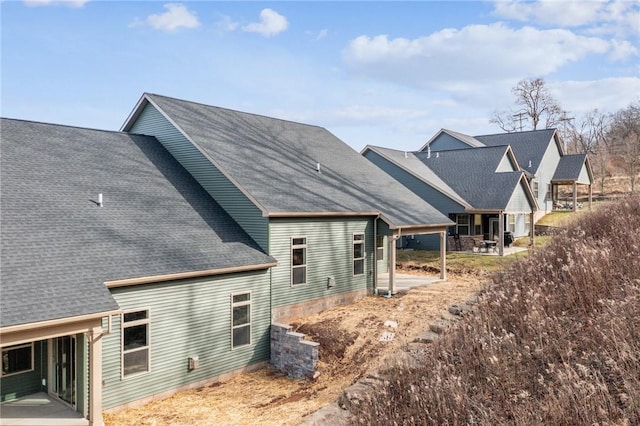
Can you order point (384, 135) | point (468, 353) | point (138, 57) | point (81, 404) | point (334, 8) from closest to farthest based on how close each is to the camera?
1. point (468, 353)
2. point (81, 404)
3. point (334, 8)
4. point (138, 57)
5. point (384, 135)

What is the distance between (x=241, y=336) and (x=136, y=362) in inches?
124

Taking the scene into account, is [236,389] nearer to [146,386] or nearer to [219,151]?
[146,386]

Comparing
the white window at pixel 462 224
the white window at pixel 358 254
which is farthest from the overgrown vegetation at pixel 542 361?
the white window at pixel 462 224

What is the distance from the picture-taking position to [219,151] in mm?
16281

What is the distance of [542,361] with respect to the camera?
581 cm

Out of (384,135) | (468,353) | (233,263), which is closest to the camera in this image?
(468,353)

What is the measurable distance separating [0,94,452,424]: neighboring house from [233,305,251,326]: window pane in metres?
0.05

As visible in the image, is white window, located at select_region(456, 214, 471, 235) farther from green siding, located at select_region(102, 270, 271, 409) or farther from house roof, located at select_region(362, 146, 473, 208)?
green siding, located at select_region(102, 270, 271, 409)

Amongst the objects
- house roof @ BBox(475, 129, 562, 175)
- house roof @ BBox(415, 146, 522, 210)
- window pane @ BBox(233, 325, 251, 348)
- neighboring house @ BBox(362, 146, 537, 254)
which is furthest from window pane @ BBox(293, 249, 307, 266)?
house roof @ BBox(475, 129, 562, 175)

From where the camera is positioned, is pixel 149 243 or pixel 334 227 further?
pixel 334 227

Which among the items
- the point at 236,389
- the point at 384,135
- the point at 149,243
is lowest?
the point at 236,389

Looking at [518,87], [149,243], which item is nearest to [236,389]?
[149,243]

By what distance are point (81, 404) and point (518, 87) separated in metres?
67.6

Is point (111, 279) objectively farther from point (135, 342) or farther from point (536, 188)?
point (536, 188)
